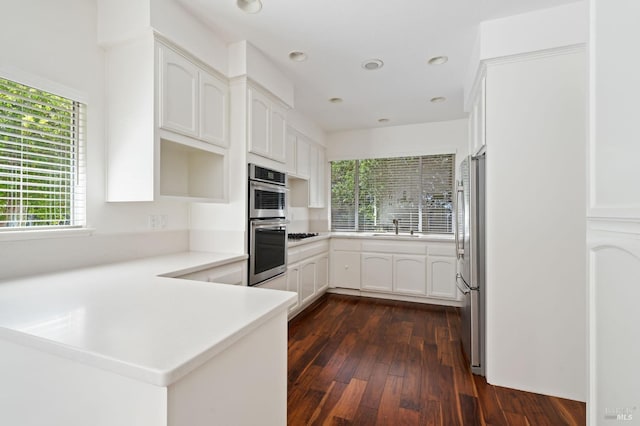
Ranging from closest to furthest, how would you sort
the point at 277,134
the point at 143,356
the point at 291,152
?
the point at 143,356
the point at 277,134
the point at 291,152

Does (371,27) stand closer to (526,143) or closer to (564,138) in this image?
(526,143)

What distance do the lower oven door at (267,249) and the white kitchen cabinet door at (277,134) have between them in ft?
2.18

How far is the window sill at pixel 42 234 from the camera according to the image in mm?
1586

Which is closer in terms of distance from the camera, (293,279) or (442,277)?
(293,279)

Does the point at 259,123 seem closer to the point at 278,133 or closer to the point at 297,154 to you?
the point at 278,133

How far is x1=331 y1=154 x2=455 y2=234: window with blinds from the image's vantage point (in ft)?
15.0

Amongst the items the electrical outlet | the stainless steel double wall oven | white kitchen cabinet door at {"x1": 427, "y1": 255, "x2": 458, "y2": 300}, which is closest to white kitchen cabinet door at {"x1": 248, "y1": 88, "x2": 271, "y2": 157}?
the stainless steel double wall oven

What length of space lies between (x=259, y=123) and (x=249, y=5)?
3.01 ft

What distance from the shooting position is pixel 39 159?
1.76 metres

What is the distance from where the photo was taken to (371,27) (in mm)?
2285

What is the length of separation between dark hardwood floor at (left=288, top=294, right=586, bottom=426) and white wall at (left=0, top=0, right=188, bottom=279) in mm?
1631

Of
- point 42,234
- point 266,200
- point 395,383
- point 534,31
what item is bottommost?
point 395,383

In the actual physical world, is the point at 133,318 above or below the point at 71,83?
below

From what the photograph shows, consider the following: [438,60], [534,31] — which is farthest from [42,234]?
[534,31]
